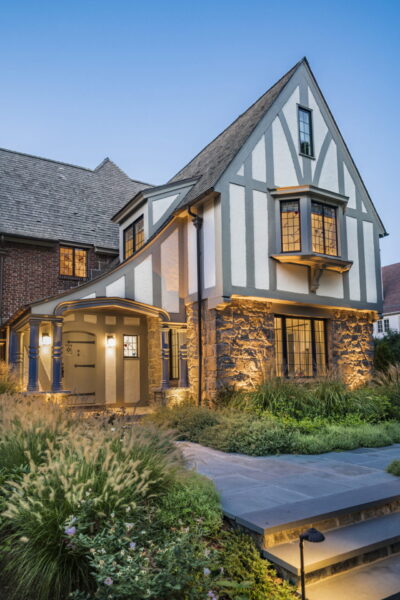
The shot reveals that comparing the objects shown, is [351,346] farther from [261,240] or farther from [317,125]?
[317,125]

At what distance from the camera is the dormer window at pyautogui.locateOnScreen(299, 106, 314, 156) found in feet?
40.6

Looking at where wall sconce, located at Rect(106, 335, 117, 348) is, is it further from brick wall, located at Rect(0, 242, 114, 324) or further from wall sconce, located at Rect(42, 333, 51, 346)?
brick wall, located at Rect(0, 242, 114, 324)

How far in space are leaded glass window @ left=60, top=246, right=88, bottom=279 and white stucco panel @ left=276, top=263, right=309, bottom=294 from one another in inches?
267

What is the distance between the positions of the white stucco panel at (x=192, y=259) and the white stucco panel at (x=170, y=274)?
15.6 inches

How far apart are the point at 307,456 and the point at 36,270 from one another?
10131mm

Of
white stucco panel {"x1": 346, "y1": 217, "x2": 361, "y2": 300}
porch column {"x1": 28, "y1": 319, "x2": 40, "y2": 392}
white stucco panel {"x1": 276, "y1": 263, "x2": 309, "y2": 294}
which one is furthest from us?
white stucco panel {"x1": 346, "y1": 217, "x2": 361, "y2": 300}

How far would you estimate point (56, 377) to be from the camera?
32.3 feet

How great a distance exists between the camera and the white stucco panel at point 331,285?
476 inches

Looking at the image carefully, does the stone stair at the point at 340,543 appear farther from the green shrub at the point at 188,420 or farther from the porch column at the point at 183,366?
the porch column at the point at 183,366

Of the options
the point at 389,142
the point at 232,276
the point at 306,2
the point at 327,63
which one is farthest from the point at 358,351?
the point at 389,142

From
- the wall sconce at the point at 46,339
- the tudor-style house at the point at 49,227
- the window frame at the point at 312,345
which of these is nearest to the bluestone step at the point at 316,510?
the window frame at the point at 312,345

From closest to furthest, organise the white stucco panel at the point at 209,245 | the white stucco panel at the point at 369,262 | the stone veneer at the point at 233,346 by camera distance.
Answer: the stone veneer at the point at 233,346 < the white stucco panel at the point at 209,245 < the white stucco panel at the point at 369,262

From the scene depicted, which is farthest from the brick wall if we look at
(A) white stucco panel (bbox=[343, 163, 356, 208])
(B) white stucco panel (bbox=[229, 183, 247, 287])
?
(A) white stucco panel (bbox=[343, 163, 356, 208])

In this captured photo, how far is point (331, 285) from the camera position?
12297 millimetres
